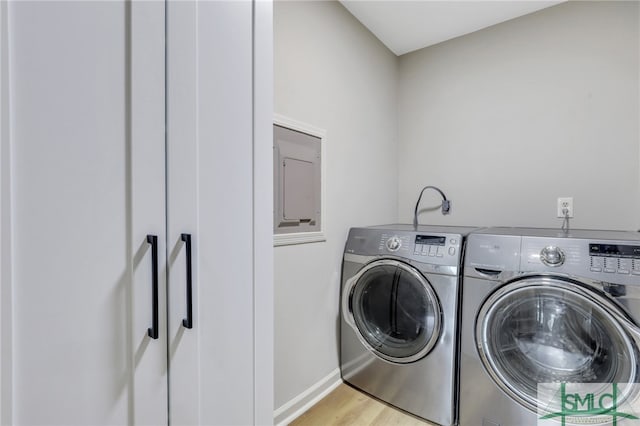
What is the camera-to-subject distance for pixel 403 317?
71.0 inches

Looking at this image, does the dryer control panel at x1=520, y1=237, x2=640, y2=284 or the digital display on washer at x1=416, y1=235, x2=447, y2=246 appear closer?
the dryer control panel at x1=520, y1=237, x2=640, y2=284

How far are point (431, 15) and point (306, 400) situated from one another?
259 cm

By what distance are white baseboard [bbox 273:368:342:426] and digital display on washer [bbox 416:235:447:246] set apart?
1021 mm

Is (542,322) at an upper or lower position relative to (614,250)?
lower

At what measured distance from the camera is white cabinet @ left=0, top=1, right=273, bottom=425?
0.52m

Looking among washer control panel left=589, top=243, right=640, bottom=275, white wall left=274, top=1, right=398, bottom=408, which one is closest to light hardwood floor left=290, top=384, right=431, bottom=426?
white wall left=274, top=1, right=398, bottom=408

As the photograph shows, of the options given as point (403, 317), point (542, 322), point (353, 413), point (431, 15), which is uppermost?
point (431, 15)

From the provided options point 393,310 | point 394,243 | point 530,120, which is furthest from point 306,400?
point 530,120

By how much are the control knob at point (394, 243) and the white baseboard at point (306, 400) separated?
35.6 inches

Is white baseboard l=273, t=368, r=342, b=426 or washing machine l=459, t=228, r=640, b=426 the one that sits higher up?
washing machine l=459, t=228, r=640, b=426

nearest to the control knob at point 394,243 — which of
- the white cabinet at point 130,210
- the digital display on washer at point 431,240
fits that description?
the digital display on washer at point 431,240

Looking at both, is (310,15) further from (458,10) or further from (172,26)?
(172,26)

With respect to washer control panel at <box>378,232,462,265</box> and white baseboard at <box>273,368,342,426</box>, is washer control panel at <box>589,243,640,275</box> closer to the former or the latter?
washer control panel at <box>378,232,462,265</box>

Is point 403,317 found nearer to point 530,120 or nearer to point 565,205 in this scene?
point 565,205
